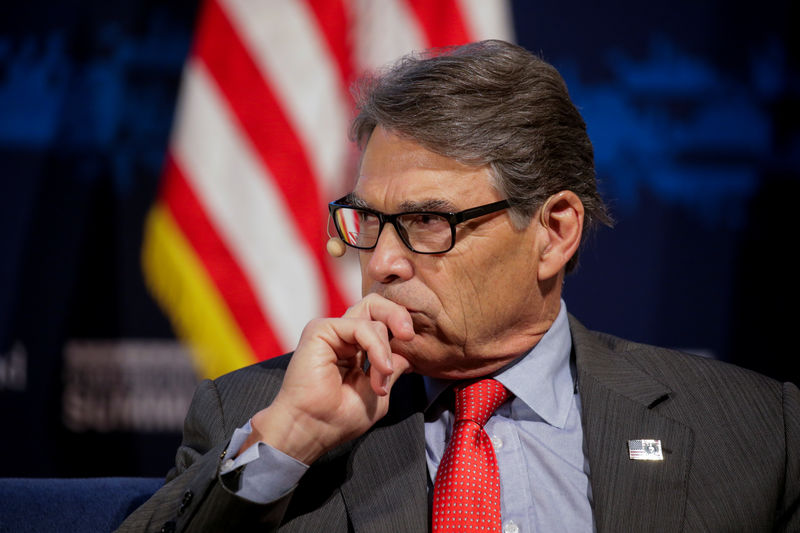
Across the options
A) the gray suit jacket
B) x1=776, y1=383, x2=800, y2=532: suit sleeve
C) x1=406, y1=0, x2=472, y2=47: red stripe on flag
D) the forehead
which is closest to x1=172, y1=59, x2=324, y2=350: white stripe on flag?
x1=406, y1=0, x2=472, y2=47: red stripe on flag

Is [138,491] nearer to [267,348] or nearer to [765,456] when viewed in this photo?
[267,348]

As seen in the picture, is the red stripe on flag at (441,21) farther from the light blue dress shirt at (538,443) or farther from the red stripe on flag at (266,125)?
the light blue dress shirt at (538,443)

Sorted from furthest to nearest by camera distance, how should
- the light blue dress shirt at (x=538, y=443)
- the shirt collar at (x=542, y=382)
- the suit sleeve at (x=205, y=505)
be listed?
the shirt collar at (x=542, y=382), the light blue dress shirt at (x=538, y=443), the suit sleeve at (x=205, y=505)

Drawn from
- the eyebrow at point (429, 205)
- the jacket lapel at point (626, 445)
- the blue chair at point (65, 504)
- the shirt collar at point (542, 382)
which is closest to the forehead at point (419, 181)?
the eyebrow at point (429, 205)

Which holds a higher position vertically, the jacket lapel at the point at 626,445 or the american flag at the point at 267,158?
the american flag at the point at 267,158

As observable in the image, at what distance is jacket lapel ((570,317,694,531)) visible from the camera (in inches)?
61.2

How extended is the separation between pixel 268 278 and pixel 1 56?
106 centimetres

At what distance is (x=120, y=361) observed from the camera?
101 inches

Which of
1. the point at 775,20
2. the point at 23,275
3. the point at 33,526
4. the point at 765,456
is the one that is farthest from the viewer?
the point at 775,20

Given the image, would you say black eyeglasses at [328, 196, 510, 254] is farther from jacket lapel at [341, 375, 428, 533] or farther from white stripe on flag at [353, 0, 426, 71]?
white stripe on flag at [353, 0, 426, 71]

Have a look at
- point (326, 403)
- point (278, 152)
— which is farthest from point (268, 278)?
point (326, 403)

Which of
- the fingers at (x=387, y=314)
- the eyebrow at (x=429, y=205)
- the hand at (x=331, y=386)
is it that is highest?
the eyebrow at (x=429, y=205)

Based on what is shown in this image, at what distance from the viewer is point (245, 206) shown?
8.74 ft

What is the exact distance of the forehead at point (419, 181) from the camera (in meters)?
1.60
